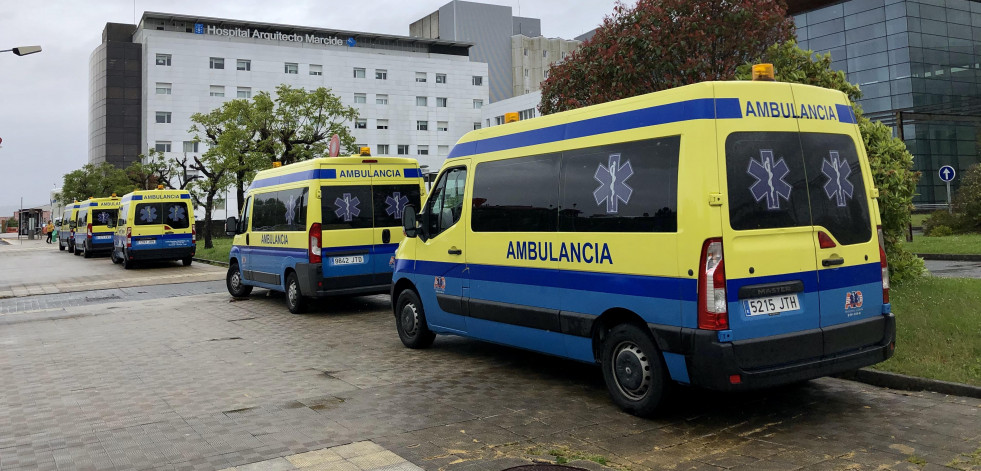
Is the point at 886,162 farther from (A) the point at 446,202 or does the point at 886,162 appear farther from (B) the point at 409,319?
(B) the point at 409,319

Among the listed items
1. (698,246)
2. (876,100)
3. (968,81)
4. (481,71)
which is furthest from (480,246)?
(481,71)

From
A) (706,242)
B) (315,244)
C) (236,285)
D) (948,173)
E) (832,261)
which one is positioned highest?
(948,173)

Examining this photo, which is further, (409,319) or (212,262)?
(212,262)

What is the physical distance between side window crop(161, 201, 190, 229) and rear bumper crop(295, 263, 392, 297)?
13.6 m

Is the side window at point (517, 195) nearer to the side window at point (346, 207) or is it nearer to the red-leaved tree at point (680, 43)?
Answer: the side window at point (346, 207)

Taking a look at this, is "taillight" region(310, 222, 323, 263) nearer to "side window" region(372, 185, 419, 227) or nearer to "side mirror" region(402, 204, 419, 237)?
"side window" region(372, 185, 419, 227)

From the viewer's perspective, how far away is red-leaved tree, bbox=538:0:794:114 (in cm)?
1209

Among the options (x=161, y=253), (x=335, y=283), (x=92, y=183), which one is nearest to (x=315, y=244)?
(x=335, y=283)

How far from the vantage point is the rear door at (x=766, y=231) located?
5027 millimetres

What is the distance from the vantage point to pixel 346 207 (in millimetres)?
11484

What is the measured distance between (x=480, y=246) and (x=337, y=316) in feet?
17.3

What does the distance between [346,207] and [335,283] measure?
1164 millimetres

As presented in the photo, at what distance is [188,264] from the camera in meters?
25.1

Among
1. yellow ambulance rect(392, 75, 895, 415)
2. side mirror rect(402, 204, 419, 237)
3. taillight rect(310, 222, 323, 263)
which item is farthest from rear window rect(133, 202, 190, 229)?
yellow ambulance rect(392, 75, 895, 415)
